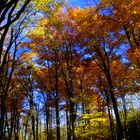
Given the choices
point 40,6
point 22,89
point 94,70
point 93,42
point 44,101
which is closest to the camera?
point 40,6

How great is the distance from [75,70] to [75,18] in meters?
5.50

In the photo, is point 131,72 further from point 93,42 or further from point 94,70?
point 93,42

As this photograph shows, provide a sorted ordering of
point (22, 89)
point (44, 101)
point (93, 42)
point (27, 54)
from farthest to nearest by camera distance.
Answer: point (44, 101)
point (22, 89)
point (27, 54)
point (93, 42)

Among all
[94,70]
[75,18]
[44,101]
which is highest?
[75,18]

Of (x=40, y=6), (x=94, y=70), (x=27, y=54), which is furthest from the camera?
(x=94, y=70)

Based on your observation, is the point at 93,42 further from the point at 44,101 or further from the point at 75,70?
the point at 44,101

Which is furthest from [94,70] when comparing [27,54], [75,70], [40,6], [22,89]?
[40,6]

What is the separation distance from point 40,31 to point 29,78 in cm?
1491

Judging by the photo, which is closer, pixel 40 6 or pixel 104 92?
pixel 40 6

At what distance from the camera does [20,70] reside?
2798cm

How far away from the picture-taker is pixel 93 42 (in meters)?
18.8

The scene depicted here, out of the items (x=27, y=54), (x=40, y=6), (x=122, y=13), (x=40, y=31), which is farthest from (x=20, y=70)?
(x=40, y=6)

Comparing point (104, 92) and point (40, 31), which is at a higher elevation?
point (40, 31)

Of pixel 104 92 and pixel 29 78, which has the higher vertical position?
pixel 29 78
